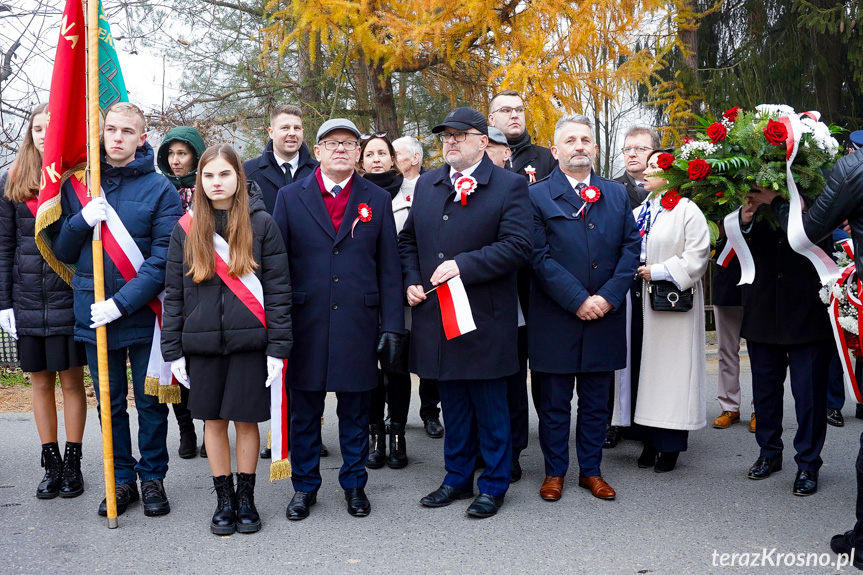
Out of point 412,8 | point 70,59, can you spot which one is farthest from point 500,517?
point 412,8

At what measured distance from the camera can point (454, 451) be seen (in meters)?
4.57

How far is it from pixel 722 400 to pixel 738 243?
6.51 ft

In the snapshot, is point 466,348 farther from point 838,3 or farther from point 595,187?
point 838,3

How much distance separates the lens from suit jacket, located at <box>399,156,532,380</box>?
14.3 feet

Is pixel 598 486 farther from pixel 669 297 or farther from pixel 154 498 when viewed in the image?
pixel 154 498

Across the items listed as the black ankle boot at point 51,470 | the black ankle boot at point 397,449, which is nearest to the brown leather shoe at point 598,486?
the black ankle boot at point 397,449

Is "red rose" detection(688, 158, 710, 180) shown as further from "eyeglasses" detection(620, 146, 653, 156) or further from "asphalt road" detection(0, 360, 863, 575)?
"asphalt road" detection(0, 360, 863, 575)

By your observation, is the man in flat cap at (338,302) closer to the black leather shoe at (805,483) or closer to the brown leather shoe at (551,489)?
the brown leather shoe at (551,489)

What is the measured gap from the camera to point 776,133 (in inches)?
168

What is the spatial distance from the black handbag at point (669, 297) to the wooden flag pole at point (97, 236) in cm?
313

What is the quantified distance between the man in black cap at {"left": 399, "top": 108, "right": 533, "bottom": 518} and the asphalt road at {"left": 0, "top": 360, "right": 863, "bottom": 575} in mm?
290

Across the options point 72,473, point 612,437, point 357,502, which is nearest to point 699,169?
point 612,437

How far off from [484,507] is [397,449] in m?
1.24

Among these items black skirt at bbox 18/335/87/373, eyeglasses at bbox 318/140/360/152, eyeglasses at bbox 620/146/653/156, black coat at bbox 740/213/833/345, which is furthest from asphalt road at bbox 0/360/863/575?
eyeglasses at bbox 620/146/653/156
